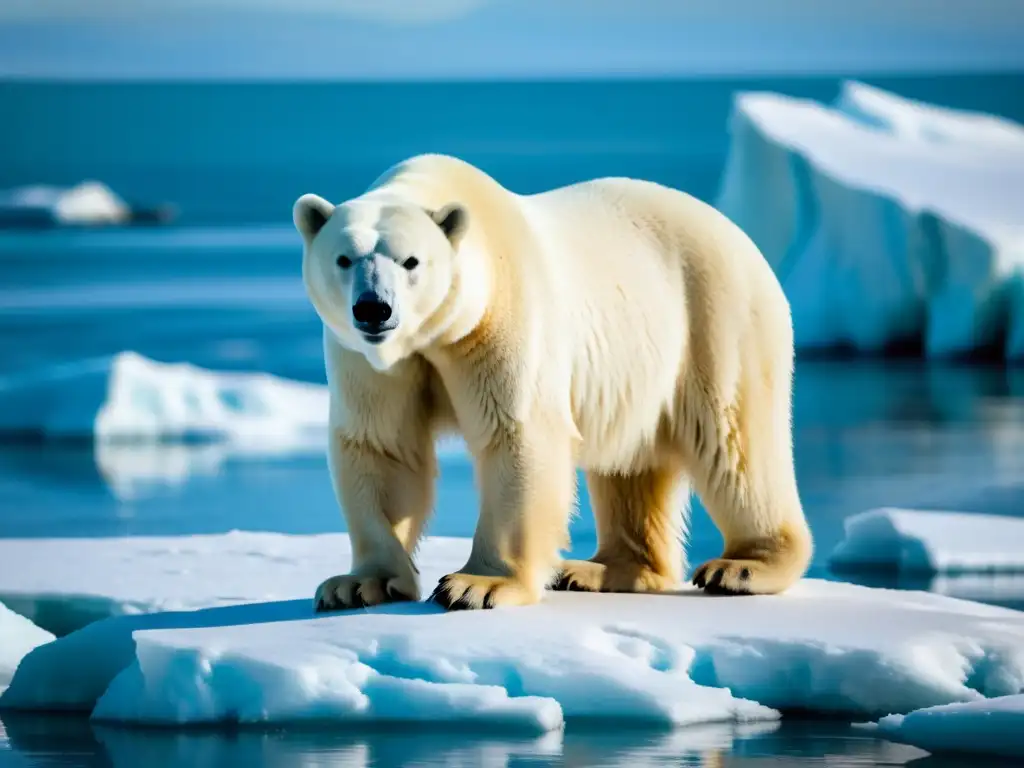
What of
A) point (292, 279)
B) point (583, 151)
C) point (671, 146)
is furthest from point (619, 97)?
point (292, 279)

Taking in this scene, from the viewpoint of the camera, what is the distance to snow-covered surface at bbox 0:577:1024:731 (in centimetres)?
457

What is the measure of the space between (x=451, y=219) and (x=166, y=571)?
9.43ft

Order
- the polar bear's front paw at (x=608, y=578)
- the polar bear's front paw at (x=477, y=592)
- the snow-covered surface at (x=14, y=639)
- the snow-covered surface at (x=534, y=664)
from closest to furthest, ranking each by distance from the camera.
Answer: the snow-covered surface at (x=534, y=664), the polar bear's front paw at (x=477, y=592), the polar bear's front paw at (x=608, y=578), the snow-covered surface at (x=14, y=639)

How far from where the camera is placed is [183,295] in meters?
31.8

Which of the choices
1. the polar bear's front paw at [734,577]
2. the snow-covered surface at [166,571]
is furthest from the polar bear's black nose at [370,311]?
the snow-covered surface at [166,571]

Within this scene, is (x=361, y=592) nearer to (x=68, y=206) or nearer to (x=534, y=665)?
(x=534, y=665)

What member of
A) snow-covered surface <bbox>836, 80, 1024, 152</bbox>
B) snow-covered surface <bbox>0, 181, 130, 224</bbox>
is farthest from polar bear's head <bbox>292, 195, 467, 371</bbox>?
snow-covered surface <bbox>0, 181, 130, 224</bbox>

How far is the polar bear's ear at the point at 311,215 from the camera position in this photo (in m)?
4.64

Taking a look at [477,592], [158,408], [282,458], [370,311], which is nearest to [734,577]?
[477,592]

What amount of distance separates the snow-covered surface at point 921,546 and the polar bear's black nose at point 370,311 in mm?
3869

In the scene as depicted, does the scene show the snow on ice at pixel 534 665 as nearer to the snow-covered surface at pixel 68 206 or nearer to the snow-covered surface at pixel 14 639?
the snow-covered surface at pixel 14 639

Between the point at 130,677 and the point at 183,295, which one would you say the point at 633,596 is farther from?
the point at 183,295

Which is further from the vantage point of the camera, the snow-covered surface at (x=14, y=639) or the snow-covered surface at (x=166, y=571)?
the snow-covered surface at (x=166, y=571)

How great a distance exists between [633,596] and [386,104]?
9818cm
